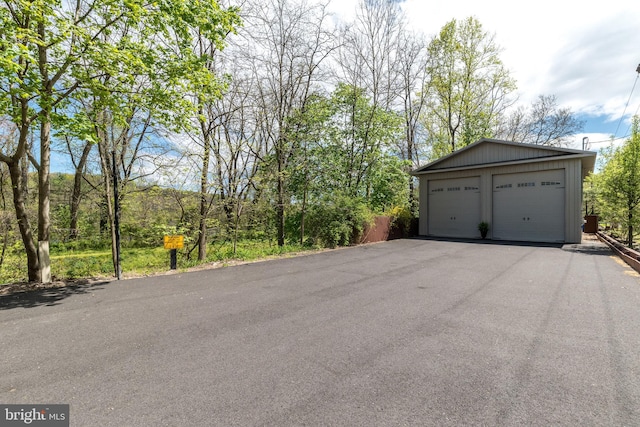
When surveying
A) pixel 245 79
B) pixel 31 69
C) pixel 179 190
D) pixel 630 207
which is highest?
pixel 245 79

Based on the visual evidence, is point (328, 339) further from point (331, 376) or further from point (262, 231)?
point (262, 231)

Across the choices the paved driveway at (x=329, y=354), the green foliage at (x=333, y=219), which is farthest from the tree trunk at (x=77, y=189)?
the green foliage at (x=333, y=219)

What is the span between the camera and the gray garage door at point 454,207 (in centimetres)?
1519

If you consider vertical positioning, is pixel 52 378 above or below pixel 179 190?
below

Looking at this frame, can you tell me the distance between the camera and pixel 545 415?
1855 mm

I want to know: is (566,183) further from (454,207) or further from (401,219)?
(401,219)

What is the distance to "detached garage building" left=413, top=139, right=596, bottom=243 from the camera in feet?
40.6

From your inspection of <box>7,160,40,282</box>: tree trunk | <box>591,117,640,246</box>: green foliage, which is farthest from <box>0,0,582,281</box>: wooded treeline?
<box>591,117,640,246</box>: green foliage

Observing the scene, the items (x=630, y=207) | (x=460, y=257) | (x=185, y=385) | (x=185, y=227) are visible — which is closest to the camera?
(x=185, y=385)

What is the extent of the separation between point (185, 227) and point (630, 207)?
50.9 feet

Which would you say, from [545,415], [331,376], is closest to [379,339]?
[331,376]

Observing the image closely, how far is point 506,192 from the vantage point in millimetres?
14094

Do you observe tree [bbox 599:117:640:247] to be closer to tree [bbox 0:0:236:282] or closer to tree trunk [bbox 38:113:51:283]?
tree [bbox 0:0:236:282]

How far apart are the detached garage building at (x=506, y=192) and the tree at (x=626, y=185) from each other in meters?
→ 1.16
